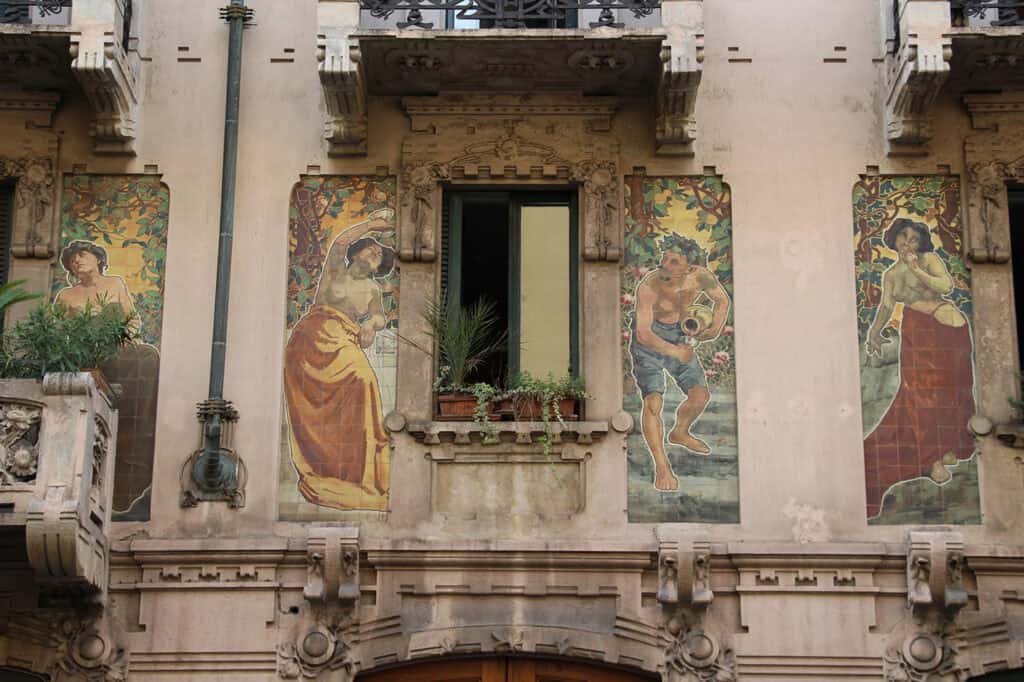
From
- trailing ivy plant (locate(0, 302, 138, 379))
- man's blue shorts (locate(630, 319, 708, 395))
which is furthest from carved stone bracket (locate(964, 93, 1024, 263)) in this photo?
trailing ivy plant (locate(0, 302, 138, 379))

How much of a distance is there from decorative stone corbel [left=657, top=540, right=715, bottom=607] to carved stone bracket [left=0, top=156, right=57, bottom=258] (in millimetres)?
6069

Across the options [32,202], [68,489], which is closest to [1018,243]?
[68,489]

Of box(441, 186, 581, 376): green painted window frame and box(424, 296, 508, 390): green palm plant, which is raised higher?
box(441, 186, 581, 376): green painted window frame

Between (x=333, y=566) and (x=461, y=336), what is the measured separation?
89.2 inches

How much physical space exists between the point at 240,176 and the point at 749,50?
478cm

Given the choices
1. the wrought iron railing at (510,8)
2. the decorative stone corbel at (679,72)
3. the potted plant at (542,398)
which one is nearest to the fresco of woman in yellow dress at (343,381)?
the potted plant at (542,398)

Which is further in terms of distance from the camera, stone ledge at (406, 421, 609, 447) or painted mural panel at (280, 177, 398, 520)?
painted mural panel at (280, 177, 398, 520)

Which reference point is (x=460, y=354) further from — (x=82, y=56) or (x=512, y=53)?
(x=82, y=56)

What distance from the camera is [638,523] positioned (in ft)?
49.6

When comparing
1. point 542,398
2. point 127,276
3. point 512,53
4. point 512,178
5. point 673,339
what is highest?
point 512,53

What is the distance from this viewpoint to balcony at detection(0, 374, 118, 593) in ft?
44.6

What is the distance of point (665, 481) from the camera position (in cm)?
1524

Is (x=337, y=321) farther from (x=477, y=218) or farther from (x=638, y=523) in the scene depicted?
(x=638, y=523)

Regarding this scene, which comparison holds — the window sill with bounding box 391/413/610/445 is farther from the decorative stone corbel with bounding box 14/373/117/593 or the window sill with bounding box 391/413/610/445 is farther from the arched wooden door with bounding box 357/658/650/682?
the decorative stone corbel with bounding box 14/373/117/593
